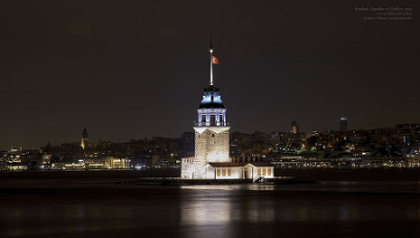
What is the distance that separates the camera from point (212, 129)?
243 ft

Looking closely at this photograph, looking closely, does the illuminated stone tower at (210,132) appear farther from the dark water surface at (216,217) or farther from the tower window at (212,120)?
the dark water surface at (216,217)

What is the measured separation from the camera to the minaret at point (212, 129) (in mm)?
74250

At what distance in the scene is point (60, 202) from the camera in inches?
1922

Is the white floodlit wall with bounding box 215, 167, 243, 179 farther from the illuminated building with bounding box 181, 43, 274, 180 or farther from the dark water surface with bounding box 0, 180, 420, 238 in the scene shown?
the dark water surface with bounding box 0, 180, 420, 238

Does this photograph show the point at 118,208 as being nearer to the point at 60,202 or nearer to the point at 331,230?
the point at 60,202

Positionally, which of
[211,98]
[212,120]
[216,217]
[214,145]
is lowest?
[216,217]

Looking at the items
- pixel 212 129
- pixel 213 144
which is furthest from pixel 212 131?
pixel 213 144

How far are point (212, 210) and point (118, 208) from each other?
6.33 meters

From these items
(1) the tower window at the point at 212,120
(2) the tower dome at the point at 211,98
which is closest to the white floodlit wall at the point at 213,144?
(1) the tower window at the point at 212,120

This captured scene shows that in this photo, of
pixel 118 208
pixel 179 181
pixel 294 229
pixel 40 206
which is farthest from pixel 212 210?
pixel 179 181

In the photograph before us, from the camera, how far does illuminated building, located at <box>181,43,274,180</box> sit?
7425cm

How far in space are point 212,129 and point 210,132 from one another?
396 millimetres

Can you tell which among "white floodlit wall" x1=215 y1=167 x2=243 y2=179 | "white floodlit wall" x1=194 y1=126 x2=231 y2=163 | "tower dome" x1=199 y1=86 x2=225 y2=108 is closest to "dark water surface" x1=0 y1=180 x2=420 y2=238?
"white floodlit wall" x1=194 y1=126 x2=231 y2=163

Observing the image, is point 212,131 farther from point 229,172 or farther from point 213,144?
point 229,172
